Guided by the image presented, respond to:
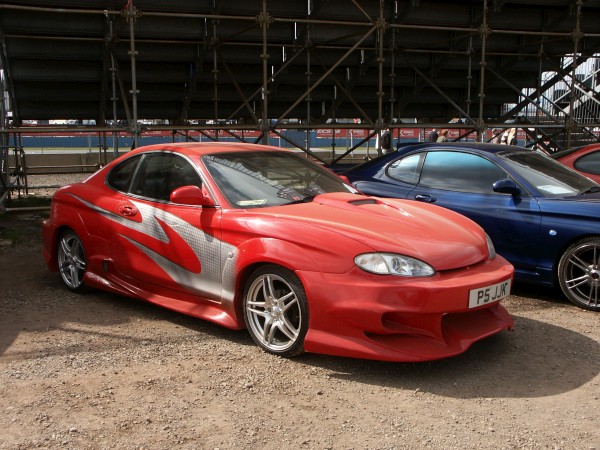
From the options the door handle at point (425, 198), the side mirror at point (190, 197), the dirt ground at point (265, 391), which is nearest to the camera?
the dirt ground at point (265, 391)

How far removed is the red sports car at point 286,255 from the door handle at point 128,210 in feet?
0.06

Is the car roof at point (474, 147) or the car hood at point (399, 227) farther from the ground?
→ the car roof at point (474, 147)

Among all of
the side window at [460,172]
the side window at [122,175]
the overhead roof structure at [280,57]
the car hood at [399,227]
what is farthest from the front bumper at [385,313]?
the overhead roof structure at [280,57]

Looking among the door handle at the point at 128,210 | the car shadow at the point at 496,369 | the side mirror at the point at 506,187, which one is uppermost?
the side mirror at the point at 506,187

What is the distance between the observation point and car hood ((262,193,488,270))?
3701 millimetres

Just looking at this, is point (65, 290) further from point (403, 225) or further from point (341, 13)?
point (341, 13)

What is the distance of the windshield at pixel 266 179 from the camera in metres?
4.36

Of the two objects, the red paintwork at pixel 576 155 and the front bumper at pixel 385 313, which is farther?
the red paintwork at pixel 576 155

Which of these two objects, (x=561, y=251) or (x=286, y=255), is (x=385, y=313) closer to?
(x=286, y=255)

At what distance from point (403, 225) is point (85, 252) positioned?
2.79 metres

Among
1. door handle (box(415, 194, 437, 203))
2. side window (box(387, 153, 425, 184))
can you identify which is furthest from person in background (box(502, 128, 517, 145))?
door handle (box(415, 194, 437, 203))

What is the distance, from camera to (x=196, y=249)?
4.32 meters

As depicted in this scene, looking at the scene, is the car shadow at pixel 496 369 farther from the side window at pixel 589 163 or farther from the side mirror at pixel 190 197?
the side window at pixel 589 163

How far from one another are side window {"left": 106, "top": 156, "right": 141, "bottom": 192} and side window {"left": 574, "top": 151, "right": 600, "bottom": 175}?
5.05 metres
